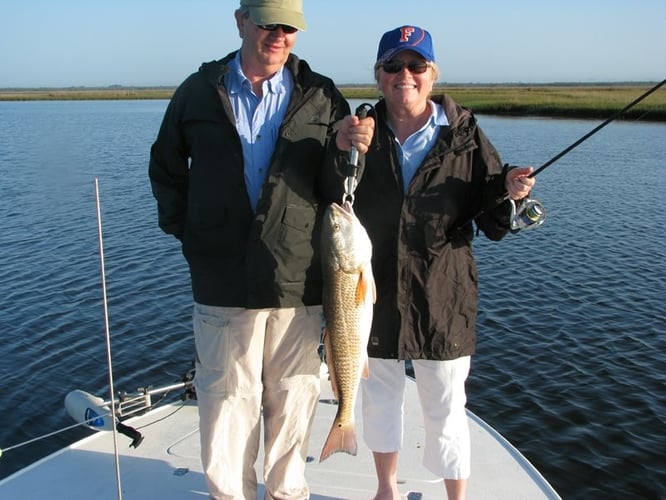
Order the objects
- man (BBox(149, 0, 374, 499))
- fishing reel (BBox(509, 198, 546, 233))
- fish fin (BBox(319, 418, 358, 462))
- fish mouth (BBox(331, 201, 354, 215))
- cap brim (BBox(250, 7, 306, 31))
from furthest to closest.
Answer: fish fin (BBox(319, 418, 358, 462)), fishing reel (BBox(509, 198, 546, 233)), man (BBox(149, 0, 374, 499)), fish mouth (BBox(331, 201, 354, 215)), cap brim (BBox(250, 7, 306, 31))

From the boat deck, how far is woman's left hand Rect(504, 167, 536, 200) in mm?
2290

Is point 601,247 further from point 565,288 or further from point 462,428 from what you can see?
point 462,428

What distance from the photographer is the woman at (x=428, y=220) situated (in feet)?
11.3

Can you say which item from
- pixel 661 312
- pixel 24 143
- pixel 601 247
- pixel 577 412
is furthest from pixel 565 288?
pixel 24 143

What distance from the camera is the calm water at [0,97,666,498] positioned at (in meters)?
7.98

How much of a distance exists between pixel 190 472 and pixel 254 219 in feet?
7.63

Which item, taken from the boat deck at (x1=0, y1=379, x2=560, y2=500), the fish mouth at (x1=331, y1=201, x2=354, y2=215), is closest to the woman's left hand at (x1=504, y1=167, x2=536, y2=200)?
the fish mouth at (x1=331, y1=201, x2=354, y2=215)

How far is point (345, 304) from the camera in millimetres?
3414

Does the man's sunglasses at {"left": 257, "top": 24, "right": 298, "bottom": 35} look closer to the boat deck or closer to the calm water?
the calm water

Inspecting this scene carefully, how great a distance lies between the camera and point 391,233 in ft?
11.6

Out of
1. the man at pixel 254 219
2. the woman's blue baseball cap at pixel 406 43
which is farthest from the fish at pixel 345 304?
the woman's blue baseball cap at pixel 406 43

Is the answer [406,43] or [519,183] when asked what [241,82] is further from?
[519,183]

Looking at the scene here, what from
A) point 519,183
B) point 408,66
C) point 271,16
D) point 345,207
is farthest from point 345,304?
point 271,16

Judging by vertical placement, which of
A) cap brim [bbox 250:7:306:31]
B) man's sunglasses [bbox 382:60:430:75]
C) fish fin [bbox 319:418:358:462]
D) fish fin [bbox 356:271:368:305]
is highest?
cap brim [bbox 250:7:306:31]
